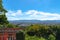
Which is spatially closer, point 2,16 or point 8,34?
point 8,34

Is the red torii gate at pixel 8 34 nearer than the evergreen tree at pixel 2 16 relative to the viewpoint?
Yes

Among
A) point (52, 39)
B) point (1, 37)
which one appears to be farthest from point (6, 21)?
point (52, 39)

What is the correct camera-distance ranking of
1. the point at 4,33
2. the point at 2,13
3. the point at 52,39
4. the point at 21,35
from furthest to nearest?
1. the point at 2,13
2. the point at 4,33
3. the point at 52,39
4. the point at 21,35

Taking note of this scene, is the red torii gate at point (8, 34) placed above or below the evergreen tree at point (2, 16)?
below

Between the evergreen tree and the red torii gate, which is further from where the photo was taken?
the evergreen tree

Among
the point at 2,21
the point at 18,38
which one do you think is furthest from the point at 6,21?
the point at 18,38

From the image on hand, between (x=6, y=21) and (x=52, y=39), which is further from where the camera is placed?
(x=6, y=21)

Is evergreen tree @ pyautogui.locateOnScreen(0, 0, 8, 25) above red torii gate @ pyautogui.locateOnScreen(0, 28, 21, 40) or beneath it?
above

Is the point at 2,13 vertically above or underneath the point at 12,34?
above

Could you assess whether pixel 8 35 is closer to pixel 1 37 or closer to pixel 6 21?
pixel 1 37

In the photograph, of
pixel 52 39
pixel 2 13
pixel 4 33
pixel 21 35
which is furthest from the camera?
pixel 2 13

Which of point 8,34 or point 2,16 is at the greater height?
point 2,16
